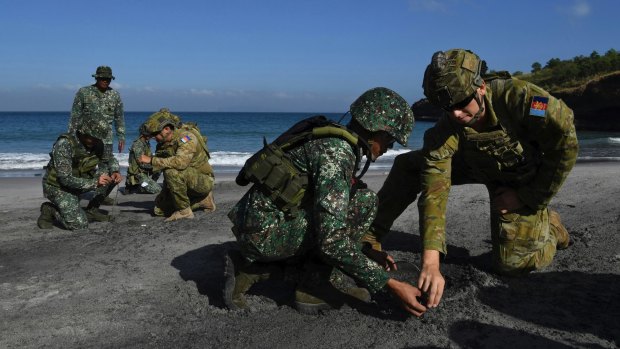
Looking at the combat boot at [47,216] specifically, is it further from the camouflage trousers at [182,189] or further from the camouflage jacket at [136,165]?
the camouflage jacket at [136,165]

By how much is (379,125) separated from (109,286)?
90.4 inches

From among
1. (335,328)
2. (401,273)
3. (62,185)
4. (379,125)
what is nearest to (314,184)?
(379,125)

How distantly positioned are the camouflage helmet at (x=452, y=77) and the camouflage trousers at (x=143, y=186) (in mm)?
5788

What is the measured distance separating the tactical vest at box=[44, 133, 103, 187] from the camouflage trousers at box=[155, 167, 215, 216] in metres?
0.77

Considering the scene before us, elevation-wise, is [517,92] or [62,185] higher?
[517,92]

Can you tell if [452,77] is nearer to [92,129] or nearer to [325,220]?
[325,220]

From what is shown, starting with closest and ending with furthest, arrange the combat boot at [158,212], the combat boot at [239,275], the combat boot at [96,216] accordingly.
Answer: the combat boot at [239,275] < the combat boot at [96,216] < the combat boot at [158,212]

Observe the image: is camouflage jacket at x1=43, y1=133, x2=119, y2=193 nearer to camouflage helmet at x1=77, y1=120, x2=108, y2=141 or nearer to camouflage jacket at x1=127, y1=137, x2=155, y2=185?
camouflage helmet at x1=77, y1=120, x2=108, y2=141

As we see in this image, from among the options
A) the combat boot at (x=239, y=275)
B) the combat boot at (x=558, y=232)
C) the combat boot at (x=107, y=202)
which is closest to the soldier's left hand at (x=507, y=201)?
the combat boot at (x=558, y=232)

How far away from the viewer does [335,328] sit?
10.6 feet

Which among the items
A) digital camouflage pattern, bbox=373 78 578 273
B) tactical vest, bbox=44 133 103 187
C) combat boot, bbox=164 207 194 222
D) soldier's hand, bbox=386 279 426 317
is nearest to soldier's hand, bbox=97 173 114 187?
tactical vest, bbox=44 133 103 187

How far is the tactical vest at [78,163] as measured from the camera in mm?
5934

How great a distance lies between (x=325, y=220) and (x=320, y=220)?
0.03m

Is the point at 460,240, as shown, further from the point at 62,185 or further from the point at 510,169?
the point at 62,185
